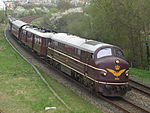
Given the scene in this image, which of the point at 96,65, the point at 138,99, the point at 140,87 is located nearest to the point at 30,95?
the point at 96,65

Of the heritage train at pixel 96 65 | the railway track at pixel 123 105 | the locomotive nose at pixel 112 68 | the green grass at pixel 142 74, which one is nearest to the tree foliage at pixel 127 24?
the green grass at pixel 142 74

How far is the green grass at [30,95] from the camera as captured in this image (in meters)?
13.5

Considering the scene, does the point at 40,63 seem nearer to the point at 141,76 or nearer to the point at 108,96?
the point at 141,76

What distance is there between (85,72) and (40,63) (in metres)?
11.5

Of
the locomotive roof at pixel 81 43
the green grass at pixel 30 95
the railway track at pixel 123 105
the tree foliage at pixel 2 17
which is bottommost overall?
the railway track at pixel 123 105

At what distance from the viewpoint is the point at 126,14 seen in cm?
2827

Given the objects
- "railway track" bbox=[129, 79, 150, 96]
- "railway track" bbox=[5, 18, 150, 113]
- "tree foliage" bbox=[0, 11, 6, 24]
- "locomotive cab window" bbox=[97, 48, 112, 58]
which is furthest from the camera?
"tree foliage" bbox=[0, 11, 6, 24]

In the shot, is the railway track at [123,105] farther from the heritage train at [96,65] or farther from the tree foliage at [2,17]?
the tree foliage at [2,17]

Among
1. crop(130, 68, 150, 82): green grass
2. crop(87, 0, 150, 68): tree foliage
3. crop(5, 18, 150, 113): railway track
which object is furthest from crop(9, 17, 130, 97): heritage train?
crop(87, 0, 150, 68): tree foliage

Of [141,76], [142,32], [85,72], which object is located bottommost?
[141,76]

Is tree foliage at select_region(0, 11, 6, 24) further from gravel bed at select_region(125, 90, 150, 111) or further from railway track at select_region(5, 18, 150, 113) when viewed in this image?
railway track at select_region(5, 18, 150, 113)

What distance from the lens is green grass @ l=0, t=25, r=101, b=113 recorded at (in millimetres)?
13531

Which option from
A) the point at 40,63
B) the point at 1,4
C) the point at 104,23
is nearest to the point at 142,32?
the point at 104,23

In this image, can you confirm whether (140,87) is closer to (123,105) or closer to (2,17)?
(123,105)
